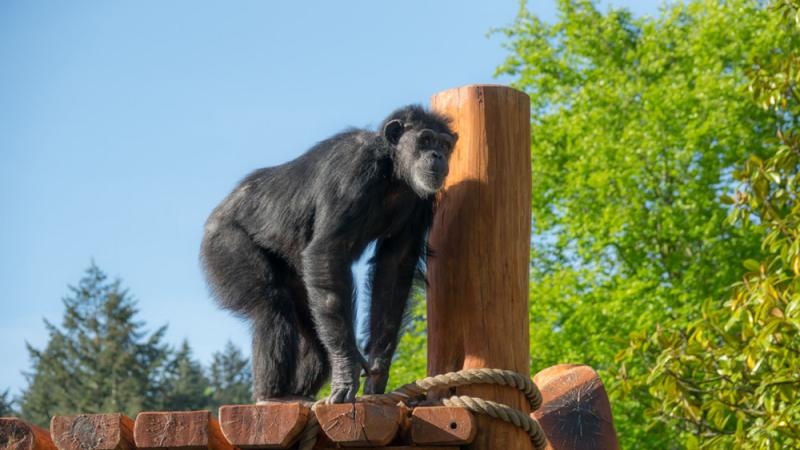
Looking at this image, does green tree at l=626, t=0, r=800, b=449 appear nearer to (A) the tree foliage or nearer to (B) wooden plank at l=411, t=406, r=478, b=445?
(B) wooden plank at l=411, t=406, r=478, b=445

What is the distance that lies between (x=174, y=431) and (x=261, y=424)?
0.35 m

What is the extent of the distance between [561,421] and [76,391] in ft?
116

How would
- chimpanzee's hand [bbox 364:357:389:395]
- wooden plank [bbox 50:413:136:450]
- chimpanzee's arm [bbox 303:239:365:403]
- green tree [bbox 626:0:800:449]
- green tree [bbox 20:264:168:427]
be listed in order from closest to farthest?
wooden plank [bbox 50:413:136:450], chimpanzee's arm [bbox 303:239:365:403], chimpanzee's hand [bbox 364:357:389:395], green tree [bbox 626:0:800:449], green tree [bbox 20:264:168:427]

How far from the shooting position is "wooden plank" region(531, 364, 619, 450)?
5.01 m

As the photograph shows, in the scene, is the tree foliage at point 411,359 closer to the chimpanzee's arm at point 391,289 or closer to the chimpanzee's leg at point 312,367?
the chimpanzee's leg at point 312,367

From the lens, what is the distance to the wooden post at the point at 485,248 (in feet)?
14.9

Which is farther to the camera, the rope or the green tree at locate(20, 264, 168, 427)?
the green tree at locate(20, 264, 168, 427)

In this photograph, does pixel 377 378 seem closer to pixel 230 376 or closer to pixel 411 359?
pixel 411 359

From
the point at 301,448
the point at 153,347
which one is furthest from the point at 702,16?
the point at 153,347

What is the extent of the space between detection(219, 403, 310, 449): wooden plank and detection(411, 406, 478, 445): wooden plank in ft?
1.54

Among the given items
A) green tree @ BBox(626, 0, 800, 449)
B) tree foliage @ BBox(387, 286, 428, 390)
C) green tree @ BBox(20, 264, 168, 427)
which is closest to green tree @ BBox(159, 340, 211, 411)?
green tree @ BBox(20, 264, 168, 427)

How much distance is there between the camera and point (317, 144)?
5.79 meters

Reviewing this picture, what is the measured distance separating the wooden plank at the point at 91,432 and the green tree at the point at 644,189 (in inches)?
641

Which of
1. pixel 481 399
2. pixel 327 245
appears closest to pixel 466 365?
pixel 481 399
